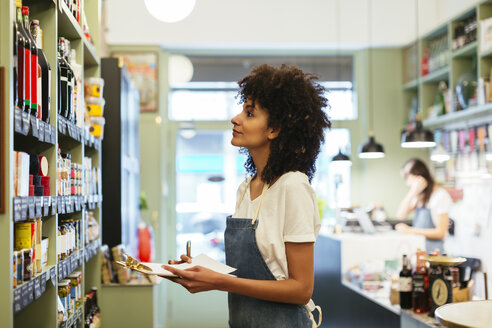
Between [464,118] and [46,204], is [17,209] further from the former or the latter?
[464,118]

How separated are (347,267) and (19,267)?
13.5 ft

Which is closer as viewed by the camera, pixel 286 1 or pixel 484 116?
pixel 484 116

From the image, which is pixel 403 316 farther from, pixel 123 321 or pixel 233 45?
pixel 233 45

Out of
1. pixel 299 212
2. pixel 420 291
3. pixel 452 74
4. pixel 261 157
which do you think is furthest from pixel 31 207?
pixel 452 74

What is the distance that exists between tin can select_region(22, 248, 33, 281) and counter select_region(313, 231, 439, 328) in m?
2.93

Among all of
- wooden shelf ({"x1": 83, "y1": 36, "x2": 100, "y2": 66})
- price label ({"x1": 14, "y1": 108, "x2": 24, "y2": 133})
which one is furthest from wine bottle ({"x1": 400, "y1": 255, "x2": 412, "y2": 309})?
price label ({"x1": 14, "y1": 108, "x2": 24, "y2": 133})

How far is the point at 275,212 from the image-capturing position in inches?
69.9

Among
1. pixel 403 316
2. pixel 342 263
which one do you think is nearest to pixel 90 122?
pixel 403 316

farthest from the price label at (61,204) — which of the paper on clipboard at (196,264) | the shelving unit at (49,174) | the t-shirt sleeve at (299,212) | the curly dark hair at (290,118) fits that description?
the t-shirt sleeve at (299,212)

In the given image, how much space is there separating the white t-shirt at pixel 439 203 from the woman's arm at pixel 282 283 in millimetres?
4629

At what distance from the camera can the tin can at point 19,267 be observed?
1867mm

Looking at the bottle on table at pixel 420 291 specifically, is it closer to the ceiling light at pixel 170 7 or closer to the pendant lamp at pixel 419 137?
the pendant lamp at pixel 419 137

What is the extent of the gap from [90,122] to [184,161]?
3.97 m

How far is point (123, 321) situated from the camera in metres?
3.94
